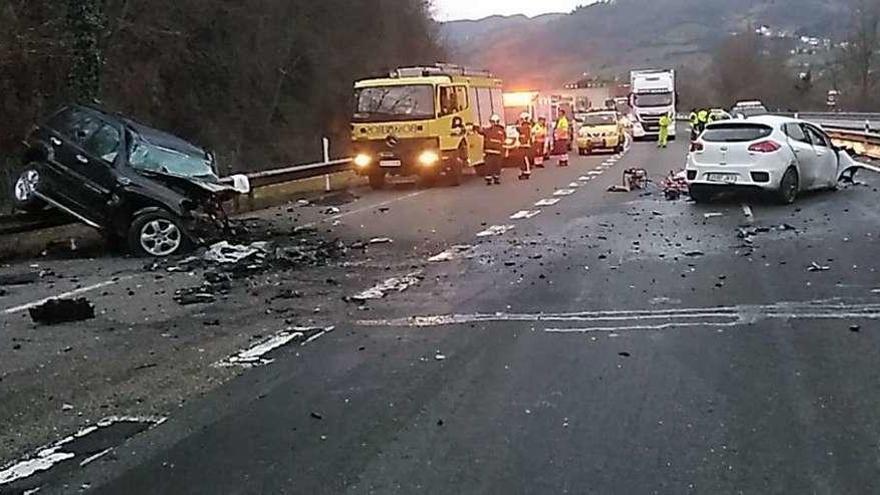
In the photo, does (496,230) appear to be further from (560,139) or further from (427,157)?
(560,139)

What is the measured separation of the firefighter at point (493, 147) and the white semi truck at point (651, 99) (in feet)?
89.4

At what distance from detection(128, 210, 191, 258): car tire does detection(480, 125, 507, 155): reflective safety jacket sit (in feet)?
55.0

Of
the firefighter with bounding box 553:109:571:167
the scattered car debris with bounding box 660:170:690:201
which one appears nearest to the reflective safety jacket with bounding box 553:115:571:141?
the firefighter with bounding box 553:109:571:167

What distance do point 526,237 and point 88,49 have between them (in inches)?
450

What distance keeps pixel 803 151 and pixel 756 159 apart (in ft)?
4.20

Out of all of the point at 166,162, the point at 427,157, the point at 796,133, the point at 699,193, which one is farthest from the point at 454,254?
the point at 427,157

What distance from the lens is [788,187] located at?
19750mm

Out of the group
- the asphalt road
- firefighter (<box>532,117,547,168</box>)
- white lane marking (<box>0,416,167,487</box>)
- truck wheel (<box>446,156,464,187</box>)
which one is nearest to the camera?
the asphalt road

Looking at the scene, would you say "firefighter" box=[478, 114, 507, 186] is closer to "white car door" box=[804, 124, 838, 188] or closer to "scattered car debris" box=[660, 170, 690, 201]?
"scattered car debris" box=[660, 170, 690, 201]

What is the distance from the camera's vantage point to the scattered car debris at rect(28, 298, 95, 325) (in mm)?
9820

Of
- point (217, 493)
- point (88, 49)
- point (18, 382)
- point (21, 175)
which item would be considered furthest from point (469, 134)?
point (217, 493)

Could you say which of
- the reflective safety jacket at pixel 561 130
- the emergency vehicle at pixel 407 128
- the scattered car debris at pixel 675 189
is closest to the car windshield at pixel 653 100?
the reflective safety jacket at pixel 561 130

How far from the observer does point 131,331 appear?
9328 millimetres

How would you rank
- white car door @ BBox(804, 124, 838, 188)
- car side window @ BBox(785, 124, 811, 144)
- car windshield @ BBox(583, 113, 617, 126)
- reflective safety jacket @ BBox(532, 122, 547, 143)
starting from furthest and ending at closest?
car windshield @ BBox(583, 113, 617, 126) < reflective safety jacket @ BBox(532, 122, 547, 143) < white car door @ BBox(804, 124, 838, 188) < car side window @ BBox(785, 124, 811, 144)
